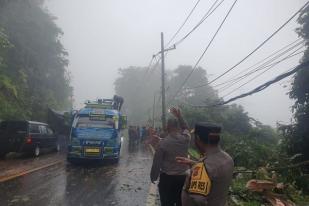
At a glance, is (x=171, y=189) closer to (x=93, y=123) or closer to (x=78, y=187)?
(x=78, y=187)

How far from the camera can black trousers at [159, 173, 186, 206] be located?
535cm

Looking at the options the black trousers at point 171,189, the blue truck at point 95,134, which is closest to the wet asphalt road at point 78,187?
the blue truck at point 95,134

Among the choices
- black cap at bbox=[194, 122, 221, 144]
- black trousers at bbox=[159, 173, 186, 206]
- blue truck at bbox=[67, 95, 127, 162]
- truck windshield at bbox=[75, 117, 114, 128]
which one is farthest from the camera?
truck windshield at bbox=[75, 117, 114, 128]

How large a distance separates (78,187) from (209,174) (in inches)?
290

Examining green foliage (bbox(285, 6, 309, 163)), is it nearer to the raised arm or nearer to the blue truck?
the blue truck

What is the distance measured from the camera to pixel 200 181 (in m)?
3.12

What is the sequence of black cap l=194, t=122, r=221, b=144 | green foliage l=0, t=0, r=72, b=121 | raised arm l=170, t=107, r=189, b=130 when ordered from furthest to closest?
green foliage l=0, t=0, r=72, b=121 < raised arm l=170, t=107, r=189, b=130 < black cap l=194, t=122, r=221, b=144

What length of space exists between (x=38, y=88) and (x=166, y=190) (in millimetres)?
30401

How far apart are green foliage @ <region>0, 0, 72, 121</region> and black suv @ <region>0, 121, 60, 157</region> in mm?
7374

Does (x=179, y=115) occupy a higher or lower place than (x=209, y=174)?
higher

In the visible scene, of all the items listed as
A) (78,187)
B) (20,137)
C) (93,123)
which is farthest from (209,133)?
(20,137)

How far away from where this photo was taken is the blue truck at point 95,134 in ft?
48.2

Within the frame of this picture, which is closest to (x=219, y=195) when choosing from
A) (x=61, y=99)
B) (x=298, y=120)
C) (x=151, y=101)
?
(x=298, y=120)

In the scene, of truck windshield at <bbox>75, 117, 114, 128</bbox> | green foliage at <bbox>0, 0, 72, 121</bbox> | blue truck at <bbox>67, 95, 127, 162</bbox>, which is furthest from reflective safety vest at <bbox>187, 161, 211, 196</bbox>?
green foliage at <bbox>0, 0, 72, 121</bbox>
